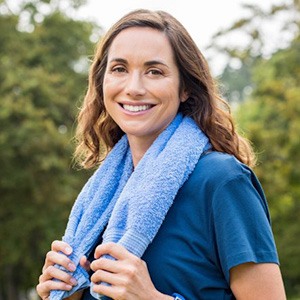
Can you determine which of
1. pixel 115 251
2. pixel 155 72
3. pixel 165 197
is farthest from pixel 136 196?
pixel 155 72

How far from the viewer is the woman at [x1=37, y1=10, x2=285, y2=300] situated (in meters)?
2.42

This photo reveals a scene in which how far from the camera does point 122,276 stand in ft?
7.87

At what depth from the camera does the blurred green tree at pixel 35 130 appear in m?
17.9

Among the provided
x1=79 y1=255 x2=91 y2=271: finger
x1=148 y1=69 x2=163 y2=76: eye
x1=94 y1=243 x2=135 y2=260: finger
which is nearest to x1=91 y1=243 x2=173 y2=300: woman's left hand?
x1=94 y1=243 x2=135 y2=260: finger

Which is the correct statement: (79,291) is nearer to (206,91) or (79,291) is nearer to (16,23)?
(206,91)

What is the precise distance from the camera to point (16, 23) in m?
20.7

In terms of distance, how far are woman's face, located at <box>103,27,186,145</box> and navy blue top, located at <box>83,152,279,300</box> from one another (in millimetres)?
288

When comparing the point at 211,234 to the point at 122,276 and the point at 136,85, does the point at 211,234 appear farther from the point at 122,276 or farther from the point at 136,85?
the point at 136,85

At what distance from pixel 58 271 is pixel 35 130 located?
1543 centimetres

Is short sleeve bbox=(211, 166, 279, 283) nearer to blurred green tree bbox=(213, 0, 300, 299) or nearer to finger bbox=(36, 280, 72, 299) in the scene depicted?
finger bbox=(36, 280, 72, 299)

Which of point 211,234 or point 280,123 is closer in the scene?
point 211,234

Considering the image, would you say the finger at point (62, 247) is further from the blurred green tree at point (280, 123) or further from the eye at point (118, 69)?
the blurred green tree at point (280, 123)

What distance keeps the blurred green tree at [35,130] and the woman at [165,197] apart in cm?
1270

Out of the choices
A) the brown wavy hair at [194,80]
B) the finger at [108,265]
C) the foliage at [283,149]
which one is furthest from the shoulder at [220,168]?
the foliage at [283,149]
